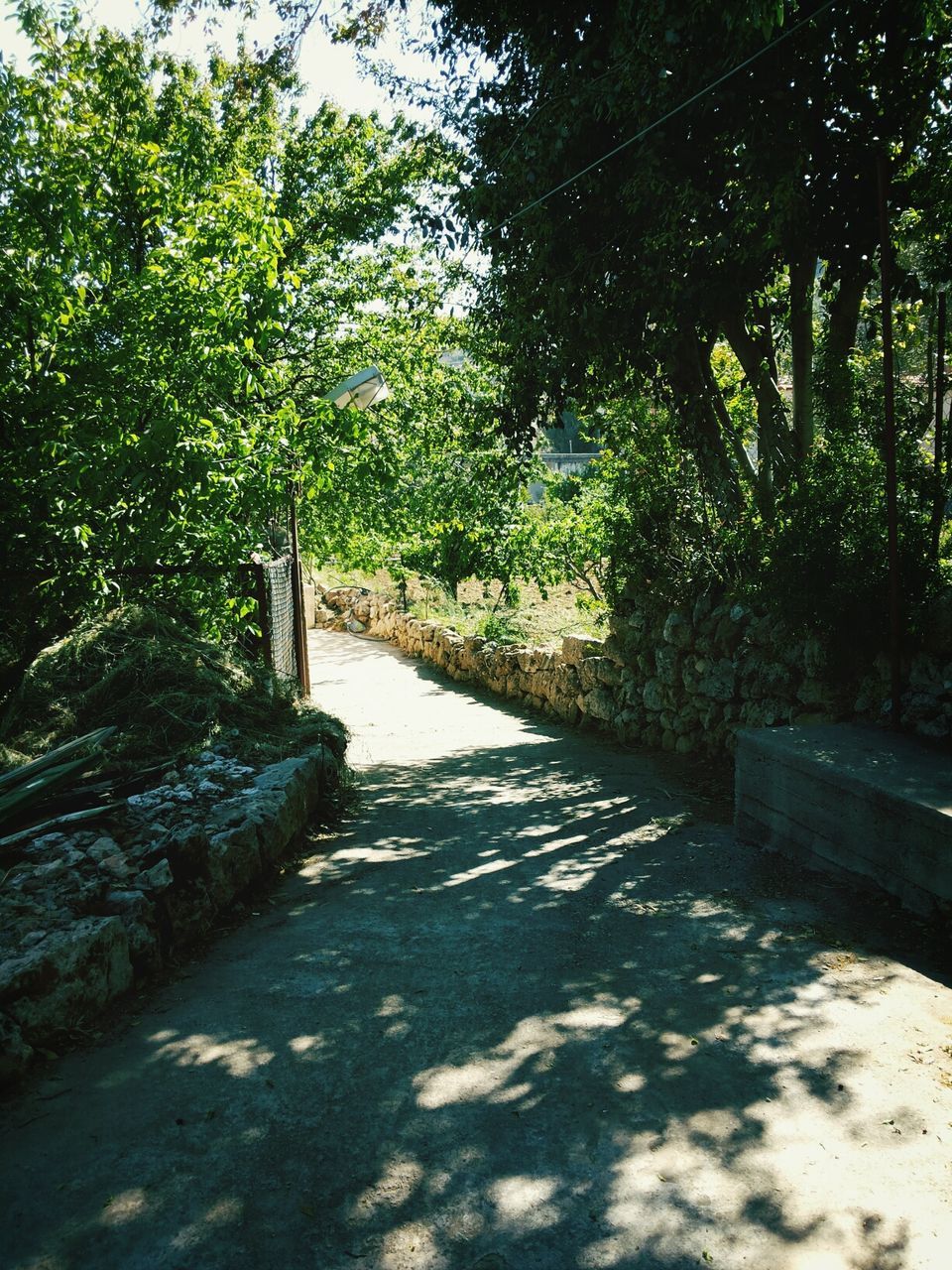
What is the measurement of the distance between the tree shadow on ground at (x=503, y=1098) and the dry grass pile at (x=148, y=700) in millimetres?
1710

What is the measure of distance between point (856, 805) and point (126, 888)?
3.47 m

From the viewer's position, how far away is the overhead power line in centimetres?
501

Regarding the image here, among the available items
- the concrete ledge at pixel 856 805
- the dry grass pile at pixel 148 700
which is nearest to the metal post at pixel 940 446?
the concrete ledge at pixel 856 805

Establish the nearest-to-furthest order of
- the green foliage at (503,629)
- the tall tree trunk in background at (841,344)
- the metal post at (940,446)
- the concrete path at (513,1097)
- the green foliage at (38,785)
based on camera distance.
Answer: the concrete path at (513,1097), the green foliage at (38,785), the metal post at (940,446), the tall tree trunk in background at (841,344), the green foliage at (503,629)

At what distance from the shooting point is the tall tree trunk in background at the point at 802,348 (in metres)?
6.98

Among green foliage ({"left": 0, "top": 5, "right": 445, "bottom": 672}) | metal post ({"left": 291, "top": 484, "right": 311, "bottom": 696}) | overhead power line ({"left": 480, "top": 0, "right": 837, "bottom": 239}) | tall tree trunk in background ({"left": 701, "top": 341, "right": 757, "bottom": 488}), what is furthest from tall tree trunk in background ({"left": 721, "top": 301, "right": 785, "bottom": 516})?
metal post ({"left": 291, "top": 484, "right": 311, "bottom": 696})

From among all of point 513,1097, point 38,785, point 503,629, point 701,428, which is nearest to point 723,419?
point 701,428

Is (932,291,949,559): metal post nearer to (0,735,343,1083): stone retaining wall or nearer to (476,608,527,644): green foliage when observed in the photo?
(0,735,343,1083): stone retaining wall

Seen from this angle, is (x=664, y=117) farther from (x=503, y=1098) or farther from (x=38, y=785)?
(x=503, y=1098)

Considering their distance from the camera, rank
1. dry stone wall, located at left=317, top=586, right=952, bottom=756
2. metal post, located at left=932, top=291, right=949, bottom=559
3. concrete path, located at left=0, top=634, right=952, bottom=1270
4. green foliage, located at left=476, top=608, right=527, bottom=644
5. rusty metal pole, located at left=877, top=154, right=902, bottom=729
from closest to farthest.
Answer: concrete path, located at left=0, top=634, right=952, bottom=1270, rusty metal pole, located at left=877, top=154, right=902, bottom=729, metal post, located at left=932, top=291, right=949, bottom=559, dry stone wall, located at left=317, top=586, right=952, bottom=756, green foliage, located at left=476, top=608, right=527, bottom=644

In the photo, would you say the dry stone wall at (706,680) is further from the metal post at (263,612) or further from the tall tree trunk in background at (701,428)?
the metal post at (263,612)

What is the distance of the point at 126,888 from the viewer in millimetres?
3871

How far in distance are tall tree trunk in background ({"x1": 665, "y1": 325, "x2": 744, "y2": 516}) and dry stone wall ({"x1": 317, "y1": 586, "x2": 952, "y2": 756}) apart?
0.99m

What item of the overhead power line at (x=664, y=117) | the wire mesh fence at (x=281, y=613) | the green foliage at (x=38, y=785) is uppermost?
the overhead power line at (x=664, y=117)
